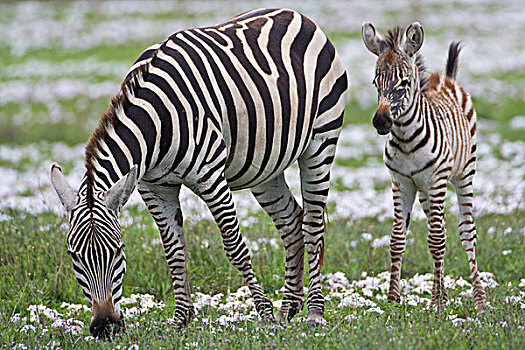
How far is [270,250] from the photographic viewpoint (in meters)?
8.11

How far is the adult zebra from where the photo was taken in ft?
15.4

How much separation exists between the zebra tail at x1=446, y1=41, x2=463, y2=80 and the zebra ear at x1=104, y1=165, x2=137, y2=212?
422 cm

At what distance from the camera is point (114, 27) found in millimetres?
31297

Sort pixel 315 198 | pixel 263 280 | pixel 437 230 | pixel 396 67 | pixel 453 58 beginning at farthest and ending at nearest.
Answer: pixel 263 280
pixel 453 58
pixel 315 198
pixel 437 230
pixel 396 67

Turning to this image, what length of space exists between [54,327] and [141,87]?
85.4 inches

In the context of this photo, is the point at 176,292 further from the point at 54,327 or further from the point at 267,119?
the point at 267,119

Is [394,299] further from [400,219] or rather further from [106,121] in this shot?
[106,121]

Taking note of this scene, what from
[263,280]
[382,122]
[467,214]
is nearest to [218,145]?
[382,122]

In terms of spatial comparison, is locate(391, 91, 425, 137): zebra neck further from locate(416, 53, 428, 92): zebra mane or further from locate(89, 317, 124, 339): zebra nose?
locate(89, 317, 124, 339): zebra nose

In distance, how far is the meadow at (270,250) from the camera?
5055mm

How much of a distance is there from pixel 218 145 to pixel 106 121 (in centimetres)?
92

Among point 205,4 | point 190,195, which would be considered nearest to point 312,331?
point 190,195

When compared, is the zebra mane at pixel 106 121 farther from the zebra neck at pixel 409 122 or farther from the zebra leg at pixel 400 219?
the zebra leg at pixel 400 219

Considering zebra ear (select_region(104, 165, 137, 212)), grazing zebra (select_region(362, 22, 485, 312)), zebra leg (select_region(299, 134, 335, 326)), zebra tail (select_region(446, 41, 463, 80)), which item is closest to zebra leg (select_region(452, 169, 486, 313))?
grazing zebra (select_region(362, 22, 485, 312))
